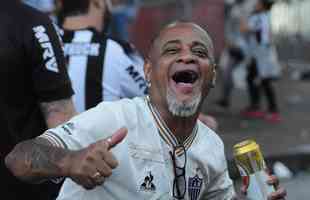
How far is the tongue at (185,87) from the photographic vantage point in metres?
2.82

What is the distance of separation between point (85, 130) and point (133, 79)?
1720mm

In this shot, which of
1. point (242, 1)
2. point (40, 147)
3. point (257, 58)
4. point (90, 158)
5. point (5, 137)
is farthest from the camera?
point (242, 1)

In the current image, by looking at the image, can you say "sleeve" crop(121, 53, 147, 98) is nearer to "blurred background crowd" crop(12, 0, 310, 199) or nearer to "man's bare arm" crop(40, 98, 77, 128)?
"man's bare arm" crop(40, 98, 77, 128)

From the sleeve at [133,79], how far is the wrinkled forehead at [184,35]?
1397mm

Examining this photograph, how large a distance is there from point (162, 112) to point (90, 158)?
622 mm

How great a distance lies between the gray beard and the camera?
2826 millimetres

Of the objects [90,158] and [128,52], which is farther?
[128,52]

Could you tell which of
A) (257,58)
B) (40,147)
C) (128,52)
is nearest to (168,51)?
(40,147)

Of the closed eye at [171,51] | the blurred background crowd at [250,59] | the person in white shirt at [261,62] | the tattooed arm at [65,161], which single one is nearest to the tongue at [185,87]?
the closed eye at [171,51]

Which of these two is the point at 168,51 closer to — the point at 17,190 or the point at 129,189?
the point at 129,189

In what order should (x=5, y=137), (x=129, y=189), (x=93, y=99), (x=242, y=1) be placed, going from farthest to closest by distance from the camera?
(x=242, y=1)
(x=93, y=99)
(x=5, y=137)
(x=129, y=189)

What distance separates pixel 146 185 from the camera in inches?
110

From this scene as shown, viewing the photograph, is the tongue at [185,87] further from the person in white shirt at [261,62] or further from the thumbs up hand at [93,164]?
the person in white shirt at [261,62]

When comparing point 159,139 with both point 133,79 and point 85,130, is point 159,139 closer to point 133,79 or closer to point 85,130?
point 85,130
